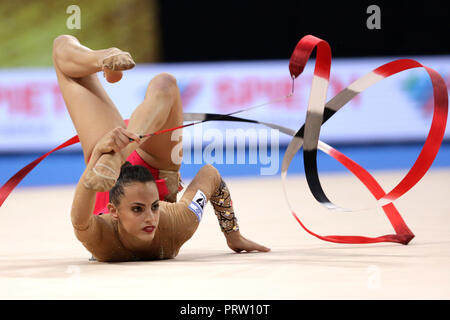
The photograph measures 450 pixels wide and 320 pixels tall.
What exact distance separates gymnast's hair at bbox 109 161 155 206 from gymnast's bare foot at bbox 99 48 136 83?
391mm

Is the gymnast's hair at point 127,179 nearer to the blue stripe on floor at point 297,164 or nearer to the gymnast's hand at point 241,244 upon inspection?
the gymnast's hand at point 241,244

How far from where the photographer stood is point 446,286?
7.46 feet

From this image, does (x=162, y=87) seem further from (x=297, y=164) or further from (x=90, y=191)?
(x=297, y=164)

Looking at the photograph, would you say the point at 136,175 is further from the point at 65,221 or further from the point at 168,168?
the point at 65,221

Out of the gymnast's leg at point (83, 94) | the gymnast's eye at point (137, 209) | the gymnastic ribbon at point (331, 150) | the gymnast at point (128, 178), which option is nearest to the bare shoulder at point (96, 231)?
the gymnast at point (128, 178)

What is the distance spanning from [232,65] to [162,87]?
5460 millimetres

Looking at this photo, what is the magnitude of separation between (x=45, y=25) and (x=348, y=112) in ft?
13.6

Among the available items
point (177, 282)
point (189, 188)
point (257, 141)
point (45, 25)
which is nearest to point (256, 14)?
point (257, 141)

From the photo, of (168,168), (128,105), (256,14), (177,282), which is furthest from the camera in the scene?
(256,14)

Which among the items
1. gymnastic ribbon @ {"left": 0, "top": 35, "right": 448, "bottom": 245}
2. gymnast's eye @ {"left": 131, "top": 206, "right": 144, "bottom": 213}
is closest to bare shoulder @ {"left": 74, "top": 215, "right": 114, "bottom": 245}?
gymnast's eye @ {"left": 131, "top": 206, "right": 144, "bottom": 213}

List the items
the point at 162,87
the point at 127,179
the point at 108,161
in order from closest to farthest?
the point at 108,161 < the point at 127,179 < the point at 162,87

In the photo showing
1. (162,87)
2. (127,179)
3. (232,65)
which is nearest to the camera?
(127,179)

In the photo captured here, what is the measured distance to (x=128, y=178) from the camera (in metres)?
2.87

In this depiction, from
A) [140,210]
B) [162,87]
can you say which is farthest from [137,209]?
[162,87]
